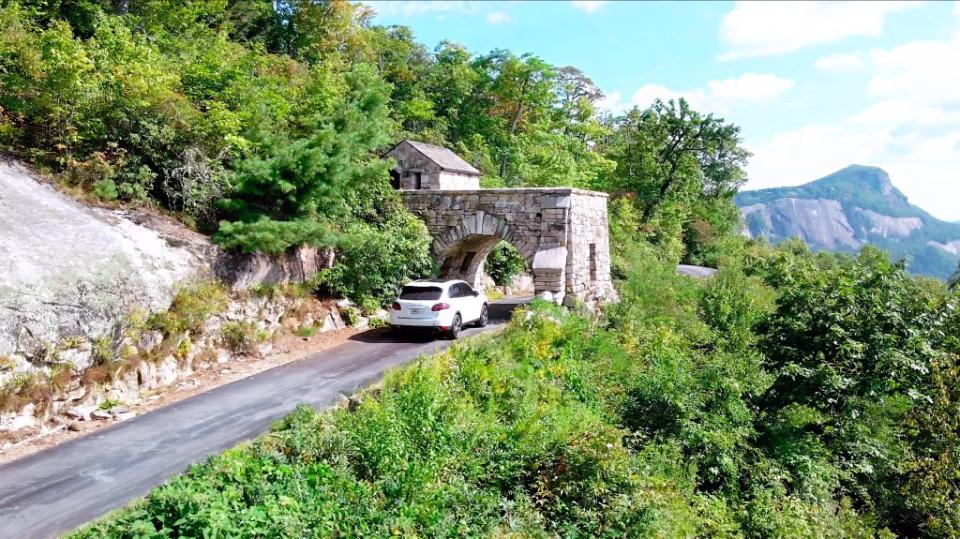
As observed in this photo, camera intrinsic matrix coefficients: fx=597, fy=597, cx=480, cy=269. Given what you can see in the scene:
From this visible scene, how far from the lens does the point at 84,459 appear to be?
771 centimetres

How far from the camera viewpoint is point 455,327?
14516mm

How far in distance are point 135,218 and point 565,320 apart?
30.8 feet

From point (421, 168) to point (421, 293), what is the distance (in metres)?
8.04

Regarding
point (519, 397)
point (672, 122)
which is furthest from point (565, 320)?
point (672, 122)

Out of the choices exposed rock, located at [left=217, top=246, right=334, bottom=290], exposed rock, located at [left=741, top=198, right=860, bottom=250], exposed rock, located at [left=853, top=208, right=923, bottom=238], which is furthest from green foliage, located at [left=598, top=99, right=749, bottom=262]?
exposed rock, located at [left=853, top=208, right=923, bottom=238]

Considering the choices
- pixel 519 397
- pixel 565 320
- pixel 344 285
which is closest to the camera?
pixel 519 397

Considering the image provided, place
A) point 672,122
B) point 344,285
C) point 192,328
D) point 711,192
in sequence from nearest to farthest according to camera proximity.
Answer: point 192,328 < point 344,285 < point 672,122 < point 711,192

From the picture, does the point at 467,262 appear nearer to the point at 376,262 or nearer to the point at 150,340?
the point at 376,262

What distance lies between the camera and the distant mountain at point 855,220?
95312 millimetres

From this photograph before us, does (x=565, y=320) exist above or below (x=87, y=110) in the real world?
below

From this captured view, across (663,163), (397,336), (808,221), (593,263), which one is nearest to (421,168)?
(593,263)

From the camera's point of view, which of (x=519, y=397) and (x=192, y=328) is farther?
(x=192, y=328)

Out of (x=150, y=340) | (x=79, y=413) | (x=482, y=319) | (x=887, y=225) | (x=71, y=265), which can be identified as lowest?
(x=79, y=413)

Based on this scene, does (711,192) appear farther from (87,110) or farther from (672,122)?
(87,110)
